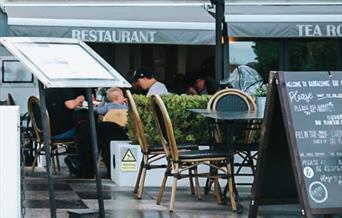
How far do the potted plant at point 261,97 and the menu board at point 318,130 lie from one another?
241 centimetres

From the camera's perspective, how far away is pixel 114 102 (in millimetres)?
10367

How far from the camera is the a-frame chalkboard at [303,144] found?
5.43m

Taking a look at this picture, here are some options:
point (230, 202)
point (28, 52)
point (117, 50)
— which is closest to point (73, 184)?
point (230, 202)

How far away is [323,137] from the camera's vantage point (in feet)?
18.4

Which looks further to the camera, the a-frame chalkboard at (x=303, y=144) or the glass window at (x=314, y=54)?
the glass window at (x=314, y=54)

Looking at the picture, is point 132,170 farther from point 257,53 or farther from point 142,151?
point 257,53

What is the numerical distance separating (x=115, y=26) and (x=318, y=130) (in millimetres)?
6423

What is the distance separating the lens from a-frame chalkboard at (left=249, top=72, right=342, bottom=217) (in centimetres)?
543

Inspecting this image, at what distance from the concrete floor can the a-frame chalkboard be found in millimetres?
1128

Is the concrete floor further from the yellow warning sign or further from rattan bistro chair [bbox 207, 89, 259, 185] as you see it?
rattan bistro chair [bbox 207, 89, 259, 185]

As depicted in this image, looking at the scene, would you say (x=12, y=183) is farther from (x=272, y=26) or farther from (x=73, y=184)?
(x=272, y=26)

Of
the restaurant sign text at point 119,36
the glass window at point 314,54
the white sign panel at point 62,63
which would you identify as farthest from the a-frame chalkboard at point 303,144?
the glass window at point 314,54

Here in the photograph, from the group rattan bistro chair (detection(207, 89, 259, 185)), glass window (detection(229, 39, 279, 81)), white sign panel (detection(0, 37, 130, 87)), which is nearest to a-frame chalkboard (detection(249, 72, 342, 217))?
white sign panel (detection(0, 37, 130, 87))

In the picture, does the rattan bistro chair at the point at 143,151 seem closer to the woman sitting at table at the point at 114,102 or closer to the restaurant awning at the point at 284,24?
the woman sitting at table at the point at 114,102
